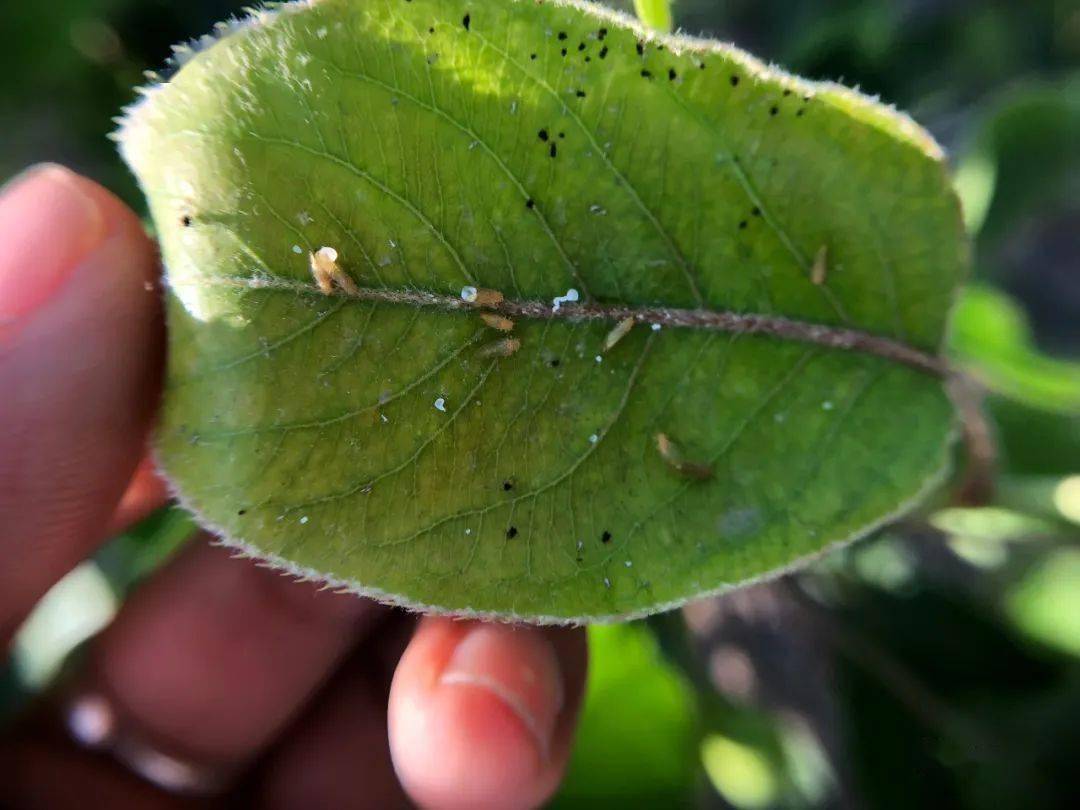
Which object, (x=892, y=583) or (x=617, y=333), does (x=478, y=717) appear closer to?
(x=617, y=333)

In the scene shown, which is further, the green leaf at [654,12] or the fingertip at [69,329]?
the fingertip at [69,329]

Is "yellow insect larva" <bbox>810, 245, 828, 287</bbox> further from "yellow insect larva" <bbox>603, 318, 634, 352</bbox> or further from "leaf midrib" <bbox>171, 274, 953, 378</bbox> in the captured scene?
"yellow insect larva" <bbox>603, 318, 634, 352</bbox>

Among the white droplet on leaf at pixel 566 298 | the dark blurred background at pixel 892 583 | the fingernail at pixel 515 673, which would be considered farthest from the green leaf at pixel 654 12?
the dark blurred background at pixel 892 583

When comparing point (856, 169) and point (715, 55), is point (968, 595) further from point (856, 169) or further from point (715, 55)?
point (715, 55)

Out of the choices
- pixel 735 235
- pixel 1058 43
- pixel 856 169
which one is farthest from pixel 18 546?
pixel 1058 43

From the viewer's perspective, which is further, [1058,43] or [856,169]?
[1058,43]

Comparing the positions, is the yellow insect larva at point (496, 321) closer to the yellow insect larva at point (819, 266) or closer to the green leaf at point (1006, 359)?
the yellow insect larva at point (819, 266)

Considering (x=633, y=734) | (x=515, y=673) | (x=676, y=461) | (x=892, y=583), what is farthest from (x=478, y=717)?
(x=892, y=583)
